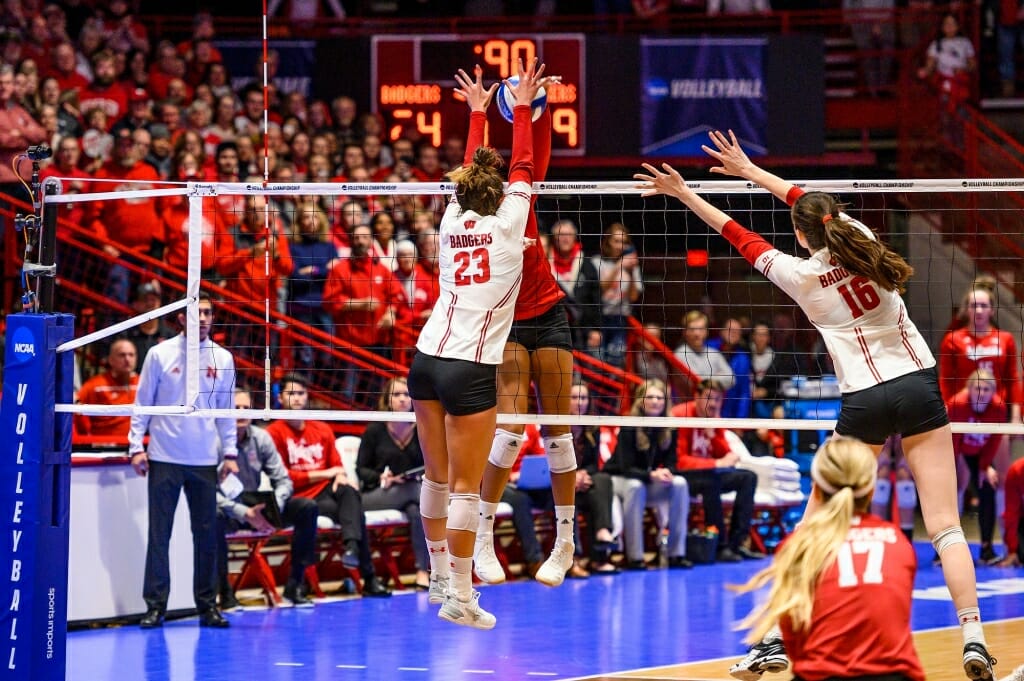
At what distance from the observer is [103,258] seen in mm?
13086

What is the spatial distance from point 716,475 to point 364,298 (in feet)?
11.5

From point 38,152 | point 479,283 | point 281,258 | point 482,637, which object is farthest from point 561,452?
point 281,258

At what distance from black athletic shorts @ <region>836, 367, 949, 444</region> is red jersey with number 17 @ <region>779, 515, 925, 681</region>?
206 cm

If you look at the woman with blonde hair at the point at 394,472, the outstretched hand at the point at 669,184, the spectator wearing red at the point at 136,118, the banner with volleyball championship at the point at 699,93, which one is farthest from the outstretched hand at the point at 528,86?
the banner with volleyball championship at the point at 699,93

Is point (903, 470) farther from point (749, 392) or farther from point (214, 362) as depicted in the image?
point (214, 362)

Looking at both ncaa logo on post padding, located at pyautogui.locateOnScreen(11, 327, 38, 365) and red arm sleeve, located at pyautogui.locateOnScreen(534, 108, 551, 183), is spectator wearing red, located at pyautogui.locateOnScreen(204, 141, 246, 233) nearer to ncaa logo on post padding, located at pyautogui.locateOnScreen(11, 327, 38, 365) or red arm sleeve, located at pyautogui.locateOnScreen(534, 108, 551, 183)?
ncaa logo on post padding, located at pyautogui.locateOnScreen(11, 327, 38, 365)

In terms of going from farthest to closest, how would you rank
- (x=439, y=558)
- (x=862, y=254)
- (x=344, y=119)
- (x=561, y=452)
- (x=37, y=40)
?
(x=344, y=119)
(x=37, y=40)
(x=561, y=452)
(x=439, y=558)
(x=862, y=254)

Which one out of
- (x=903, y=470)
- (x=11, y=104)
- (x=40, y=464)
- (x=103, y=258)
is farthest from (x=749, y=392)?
(x=40, y=464)

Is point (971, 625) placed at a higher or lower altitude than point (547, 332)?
lower

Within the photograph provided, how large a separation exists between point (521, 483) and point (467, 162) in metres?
5.65

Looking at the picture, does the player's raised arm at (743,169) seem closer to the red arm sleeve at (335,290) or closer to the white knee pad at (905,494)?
the red arm sleeve at (335,290)

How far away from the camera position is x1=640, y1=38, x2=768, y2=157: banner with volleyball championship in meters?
16.1

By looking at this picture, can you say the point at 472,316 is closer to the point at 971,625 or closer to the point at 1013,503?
the point at 971,625

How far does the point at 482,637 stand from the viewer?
33.2 ft
